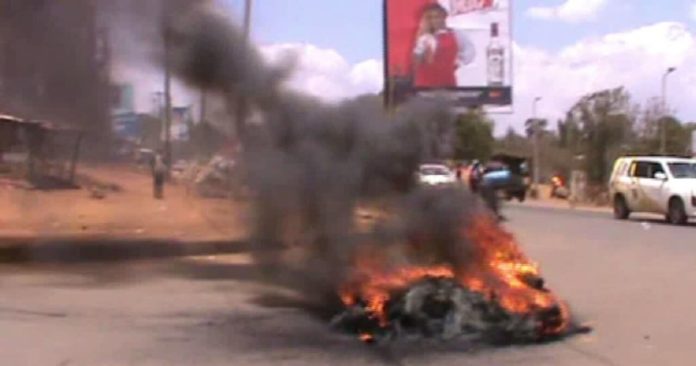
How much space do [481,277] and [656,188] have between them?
63.3 ft

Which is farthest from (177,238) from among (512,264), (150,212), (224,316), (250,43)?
(512,264)

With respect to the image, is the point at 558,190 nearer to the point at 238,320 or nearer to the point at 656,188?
the point at 656,188

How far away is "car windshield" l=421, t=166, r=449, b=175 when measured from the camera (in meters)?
10.7

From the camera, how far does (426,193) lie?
10.3 meters

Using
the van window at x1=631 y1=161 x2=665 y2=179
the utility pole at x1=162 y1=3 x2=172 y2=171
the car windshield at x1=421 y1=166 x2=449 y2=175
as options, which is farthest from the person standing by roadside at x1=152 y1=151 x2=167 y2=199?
the van window at x1=631 y1=161 x2=665 y2=179

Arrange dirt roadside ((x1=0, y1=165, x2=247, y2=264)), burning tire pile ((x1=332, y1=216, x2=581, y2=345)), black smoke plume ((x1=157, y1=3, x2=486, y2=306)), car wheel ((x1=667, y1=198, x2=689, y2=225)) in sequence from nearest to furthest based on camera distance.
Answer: burning tire pile ((x1=332, y1=216, x2=581, y2=345)), black smoke plume ((x1=157, y1=3, x2=486, y2=306)), dirt roadside ((x1=0, y1=165, x2=247, y2=264)), car wheel ((x1=667, y1=198, x2=689, y2=225))

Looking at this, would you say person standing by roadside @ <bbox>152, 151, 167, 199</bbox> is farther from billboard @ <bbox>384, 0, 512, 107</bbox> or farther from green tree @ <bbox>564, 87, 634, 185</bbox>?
green tree @ <bbox>564, 87, 634, 185</bbox>

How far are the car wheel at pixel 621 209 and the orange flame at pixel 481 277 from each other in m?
20.1

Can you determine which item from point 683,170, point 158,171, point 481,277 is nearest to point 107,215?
point 158,171

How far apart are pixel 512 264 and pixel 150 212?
7819mm

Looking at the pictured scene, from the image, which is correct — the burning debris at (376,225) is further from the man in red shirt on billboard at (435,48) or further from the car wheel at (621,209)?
the man in red shirt on billboard at (435,48)

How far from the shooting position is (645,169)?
94.4ft

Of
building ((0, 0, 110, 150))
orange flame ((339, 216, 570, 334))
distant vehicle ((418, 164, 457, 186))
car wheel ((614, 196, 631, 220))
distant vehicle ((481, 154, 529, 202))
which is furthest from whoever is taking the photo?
car wheel ((614, 196, 631, 220))

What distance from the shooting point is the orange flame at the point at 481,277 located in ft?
30.8
